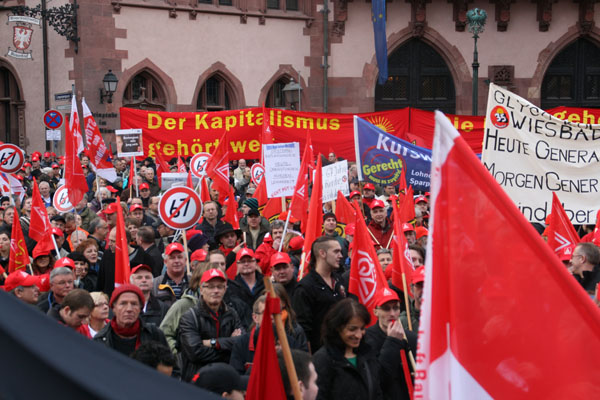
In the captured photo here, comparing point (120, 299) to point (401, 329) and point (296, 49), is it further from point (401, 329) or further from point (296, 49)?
point (296, 49)

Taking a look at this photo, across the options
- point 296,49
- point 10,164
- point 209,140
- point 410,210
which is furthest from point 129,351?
point 296,49

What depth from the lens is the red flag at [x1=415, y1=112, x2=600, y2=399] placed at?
2.39 metres

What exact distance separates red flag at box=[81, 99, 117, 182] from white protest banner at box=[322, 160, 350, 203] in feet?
13.2

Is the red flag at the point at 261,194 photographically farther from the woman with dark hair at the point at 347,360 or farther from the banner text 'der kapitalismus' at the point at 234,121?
the woman with dark hair at the point at 347,360

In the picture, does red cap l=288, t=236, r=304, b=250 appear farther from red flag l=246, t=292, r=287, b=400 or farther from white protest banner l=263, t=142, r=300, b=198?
red flag l=246, t=292, r=287, b=400

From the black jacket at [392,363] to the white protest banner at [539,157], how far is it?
9.09ft

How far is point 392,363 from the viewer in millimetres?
4602

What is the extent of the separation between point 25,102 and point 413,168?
17.8 meters

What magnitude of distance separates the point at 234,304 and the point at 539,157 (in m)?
3.06

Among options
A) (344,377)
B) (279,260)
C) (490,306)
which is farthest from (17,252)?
(490,306)

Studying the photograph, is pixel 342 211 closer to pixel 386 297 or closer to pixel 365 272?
pixel 365 272

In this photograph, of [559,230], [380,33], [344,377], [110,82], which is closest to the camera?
[344,377]

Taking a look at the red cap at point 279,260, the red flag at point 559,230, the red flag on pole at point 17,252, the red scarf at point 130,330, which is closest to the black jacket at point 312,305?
the red cap at point 279,260

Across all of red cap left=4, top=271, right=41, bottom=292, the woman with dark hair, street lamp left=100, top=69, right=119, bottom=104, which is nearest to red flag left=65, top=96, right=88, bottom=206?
red cap left=4, top=271, right=41, bottom=292
